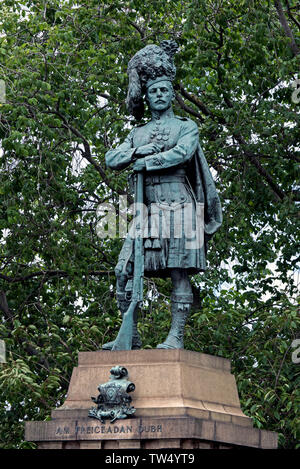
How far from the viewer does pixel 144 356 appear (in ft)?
31.6

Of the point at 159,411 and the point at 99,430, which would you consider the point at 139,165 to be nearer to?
the point at 159,411

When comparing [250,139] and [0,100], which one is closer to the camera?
[0,100]

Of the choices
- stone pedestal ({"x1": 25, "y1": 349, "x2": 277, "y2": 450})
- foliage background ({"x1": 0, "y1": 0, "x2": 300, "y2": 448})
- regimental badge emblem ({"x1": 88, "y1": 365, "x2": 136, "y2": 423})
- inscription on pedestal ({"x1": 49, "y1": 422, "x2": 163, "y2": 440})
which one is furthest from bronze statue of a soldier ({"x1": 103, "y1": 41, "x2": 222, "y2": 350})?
foliage background ({"x1": 0, "y1": 0, "x2": 300, "y2": 448})

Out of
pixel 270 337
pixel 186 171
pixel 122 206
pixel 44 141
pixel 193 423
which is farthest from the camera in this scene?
pixel 122 206

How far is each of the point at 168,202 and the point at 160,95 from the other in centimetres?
106

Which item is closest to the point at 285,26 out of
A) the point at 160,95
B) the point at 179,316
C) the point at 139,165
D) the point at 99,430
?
the point at 160,95

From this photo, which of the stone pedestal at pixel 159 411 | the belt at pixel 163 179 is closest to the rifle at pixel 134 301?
the stone pedestal at pixel 159 411

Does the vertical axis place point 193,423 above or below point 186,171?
below

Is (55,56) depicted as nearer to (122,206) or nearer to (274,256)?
(122,206)

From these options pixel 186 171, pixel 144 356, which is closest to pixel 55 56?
pixel 186 171

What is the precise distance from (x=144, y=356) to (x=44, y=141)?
22.8ft

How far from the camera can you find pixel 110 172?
16734 millimetres

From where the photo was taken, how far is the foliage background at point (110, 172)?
1506 centimetres

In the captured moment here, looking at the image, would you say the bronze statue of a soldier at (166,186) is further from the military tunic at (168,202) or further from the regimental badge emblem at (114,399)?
the regimental badge emblem at (114,399)
